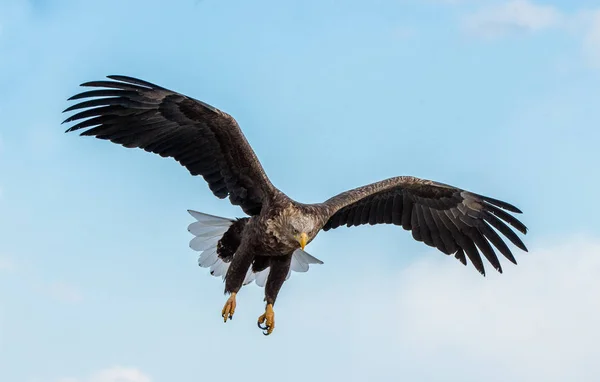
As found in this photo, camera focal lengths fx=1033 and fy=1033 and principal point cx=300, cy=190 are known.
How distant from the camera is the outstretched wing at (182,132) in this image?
9.87m

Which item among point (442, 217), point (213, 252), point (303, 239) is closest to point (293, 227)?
point (303, 239)

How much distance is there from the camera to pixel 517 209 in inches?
445


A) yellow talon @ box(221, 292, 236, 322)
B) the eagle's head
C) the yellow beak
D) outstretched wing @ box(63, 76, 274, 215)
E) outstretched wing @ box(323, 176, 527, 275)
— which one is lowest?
yellow talon @ box(221, 292, 236, 322)

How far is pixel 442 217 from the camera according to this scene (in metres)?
11.8

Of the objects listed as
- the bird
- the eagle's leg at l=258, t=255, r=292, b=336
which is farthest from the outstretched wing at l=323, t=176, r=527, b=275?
the eagle's leg at l=258, t=255, r=292, b=336

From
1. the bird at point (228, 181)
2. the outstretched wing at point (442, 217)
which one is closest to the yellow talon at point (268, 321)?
the bird at point (228, 181)

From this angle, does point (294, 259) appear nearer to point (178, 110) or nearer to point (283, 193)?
point (283, 193)

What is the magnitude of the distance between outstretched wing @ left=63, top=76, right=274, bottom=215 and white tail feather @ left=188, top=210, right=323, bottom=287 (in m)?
1.09

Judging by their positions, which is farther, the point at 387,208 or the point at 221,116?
the point at 387,208

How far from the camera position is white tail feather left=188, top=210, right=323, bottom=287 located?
11.3 metres

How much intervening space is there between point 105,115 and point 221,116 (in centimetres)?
116

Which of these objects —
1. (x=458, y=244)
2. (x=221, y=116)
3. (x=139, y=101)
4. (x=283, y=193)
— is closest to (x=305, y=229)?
(x=283, y=193)

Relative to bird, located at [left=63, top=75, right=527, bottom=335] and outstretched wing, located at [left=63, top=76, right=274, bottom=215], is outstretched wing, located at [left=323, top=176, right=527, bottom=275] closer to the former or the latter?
bird, located at [left=63, top=75, right=527, bottom=335]

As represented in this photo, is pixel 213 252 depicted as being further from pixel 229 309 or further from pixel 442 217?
pixel 442 217
